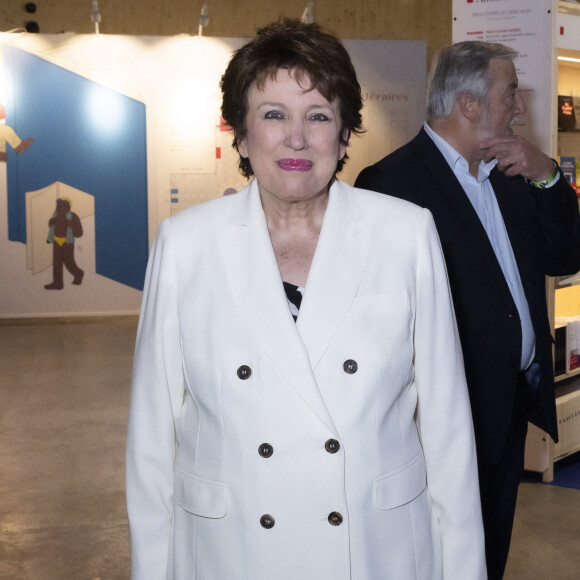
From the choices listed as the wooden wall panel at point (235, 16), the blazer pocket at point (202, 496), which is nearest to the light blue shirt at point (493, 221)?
the blazer pocket at point (202, 496)

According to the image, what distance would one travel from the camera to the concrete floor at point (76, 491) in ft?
12.8

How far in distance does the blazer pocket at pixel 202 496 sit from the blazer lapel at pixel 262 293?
0.80 feet

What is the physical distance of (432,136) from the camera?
3125 millimetres

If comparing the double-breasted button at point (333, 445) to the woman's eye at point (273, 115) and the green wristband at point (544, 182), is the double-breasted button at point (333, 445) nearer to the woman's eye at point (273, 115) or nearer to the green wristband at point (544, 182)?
the woman's eye at point (273, 115)

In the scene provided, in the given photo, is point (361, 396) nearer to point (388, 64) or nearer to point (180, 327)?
point (180, 327)

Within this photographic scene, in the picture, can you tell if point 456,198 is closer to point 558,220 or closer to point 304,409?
point 558,220

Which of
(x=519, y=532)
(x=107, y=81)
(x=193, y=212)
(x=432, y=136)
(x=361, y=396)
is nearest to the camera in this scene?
(x=361, y=396)

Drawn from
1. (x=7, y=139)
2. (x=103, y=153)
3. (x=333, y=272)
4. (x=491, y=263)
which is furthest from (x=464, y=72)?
(x=7, y=139)

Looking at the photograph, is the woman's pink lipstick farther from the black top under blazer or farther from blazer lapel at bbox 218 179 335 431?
the black top under blazer

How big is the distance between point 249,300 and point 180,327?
164mm

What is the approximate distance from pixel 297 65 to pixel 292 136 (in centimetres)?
16

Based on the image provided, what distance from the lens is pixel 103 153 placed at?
34.8 feet

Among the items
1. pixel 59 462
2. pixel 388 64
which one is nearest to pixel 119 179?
pixel 388 64

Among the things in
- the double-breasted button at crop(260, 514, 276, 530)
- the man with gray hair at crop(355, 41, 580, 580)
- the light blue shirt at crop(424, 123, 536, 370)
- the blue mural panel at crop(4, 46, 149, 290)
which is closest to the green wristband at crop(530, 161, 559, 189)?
the man with gray hair at crop(355, 41, 580, 580)
